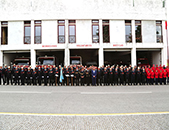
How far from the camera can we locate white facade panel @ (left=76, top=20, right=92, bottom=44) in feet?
75.3

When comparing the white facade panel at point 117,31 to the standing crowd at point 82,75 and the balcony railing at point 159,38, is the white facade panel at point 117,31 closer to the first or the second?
the balcony railing at point 159,38

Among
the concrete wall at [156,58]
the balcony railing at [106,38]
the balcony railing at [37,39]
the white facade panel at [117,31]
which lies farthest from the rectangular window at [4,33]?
the concrete wall at [156,58]

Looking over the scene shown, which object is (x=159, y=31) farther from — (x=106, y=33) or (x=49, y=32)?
(x=49, y=32)

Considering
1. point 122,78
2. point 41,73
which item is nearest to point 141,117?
point 122,78

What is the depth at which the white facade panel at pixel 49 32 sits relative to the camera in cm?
2294

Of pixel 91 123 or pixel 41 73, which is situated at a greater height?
pixel 41 73

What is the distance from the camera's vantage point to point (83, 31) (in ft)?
75.9

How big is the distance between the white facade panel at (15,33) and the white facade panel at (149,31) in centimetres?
1743

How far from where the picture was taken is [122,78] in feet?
48.6
